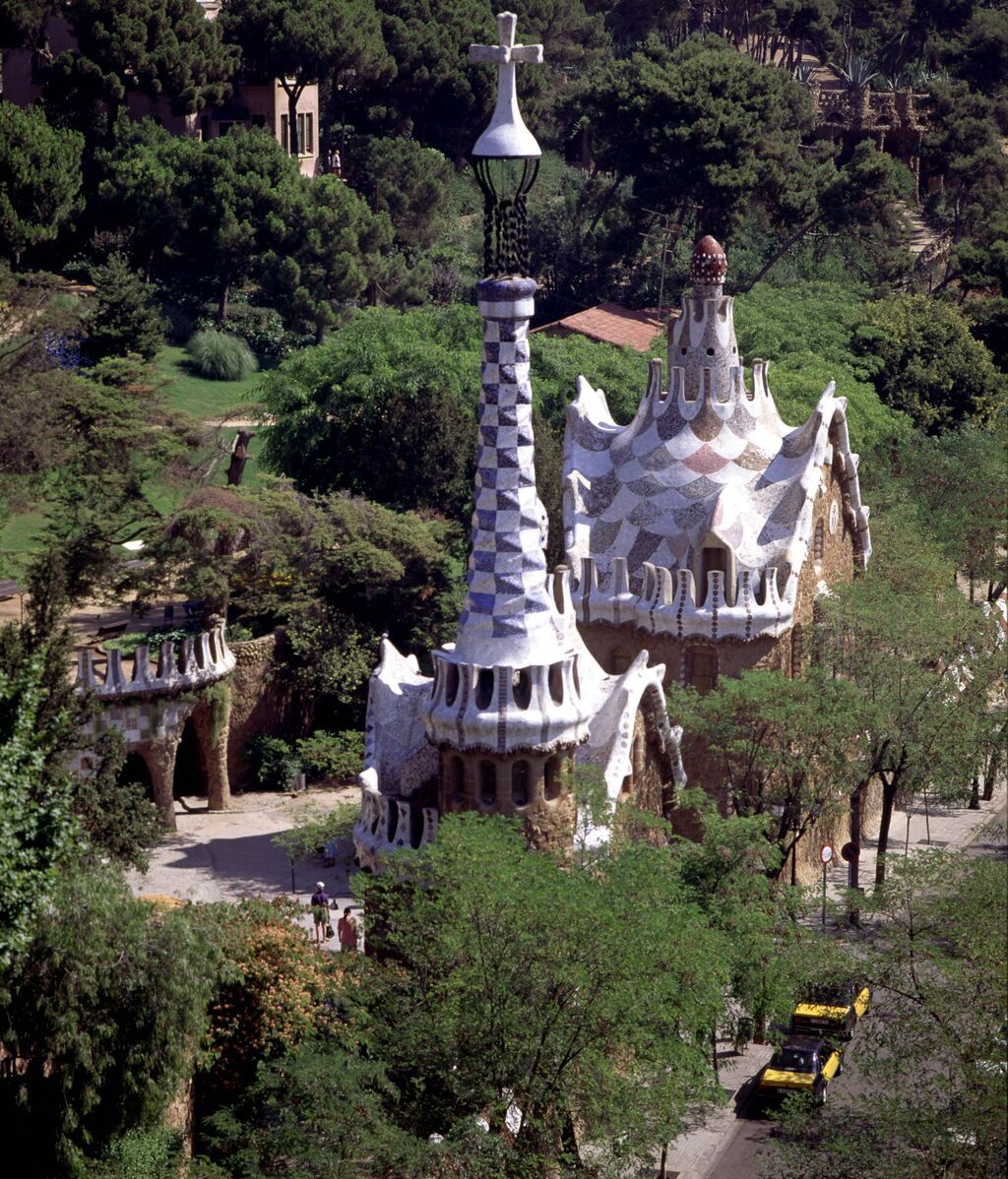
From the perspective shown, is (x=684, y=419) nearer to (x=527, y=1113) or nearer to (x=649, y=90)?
(x=527, y=1113)

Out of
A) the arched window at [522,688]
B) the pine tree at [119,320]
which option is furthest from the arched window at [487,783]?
the pine tree at [119,320]

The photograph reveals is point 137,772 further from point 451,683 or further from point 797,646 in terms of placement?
point 451,683

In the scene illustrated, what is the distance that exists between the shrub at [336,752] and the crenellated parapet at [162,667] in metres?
2.32

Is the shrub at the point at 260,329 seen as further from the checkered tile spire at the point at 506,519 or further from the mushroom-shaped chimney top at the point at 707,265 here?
→ the checkered tile spire at the point at 506,519

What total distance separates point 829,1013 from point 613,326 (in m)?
Result: 45.3

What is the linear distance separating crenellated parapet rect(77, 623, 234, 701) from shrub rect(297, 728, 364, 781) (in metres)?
2.32

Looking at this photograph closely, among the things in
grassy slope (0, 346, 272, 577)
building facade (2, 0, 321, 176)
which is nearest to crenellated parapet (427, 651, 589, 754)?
grassy slope (0, 346, 272, 577)

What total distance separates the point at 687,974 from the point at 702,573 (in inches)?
541

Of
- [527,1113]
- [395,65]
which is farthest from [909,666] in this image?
[395,65]

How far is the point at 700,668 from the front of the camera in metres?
49.1

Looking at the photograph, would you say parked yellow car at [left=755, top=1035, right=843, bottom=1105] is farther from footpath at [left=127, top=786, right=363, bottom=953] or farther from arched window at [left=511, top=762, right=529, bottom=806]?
footpath at [left=127, top=786, right=363, bottom=953]

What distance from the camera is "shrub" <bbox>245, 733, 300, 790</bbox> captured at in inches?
2133

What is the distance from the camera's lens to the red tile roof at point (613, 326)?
82000 mm

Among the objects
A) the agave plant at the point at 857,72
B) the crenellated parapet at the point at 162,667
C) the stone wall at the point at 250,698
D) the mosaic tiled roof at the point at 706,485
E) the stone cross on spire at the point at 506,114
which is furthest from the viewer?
the agave plant at the point at 857,72
